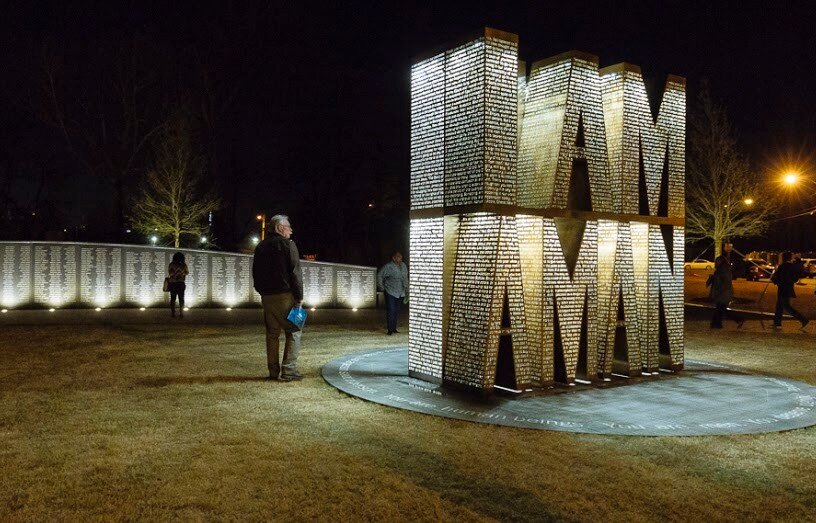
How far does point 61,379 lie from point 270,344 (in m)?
2.92

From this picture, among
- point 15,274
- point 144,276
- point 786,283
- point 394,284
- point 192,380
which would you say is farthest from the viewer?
point 144,276

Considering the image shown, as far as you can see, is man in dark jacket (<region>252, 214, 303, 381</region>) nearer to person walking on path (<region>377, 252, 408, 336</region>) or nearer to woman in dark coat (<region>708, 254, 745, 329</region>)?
person walking on path (<region>377, 252, 408, 336</region>)

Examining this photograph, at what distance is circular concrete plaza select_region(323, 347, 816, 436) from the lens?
6730 millimetres

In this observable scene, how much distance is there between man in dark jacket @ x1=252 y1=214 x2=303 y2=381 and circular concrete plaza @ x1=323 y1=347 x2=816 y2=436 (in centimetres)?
69

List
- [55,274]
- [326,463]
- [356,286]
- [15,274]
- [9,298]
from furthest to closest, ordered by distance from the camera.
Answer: [356,286]
[55,274]
[15,274]
[9,298]
[326,463]

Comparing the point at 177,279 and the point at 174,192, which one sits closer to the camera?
the point at 177,279

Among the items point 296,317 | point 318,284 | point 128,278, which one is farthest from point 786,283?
point 128,278

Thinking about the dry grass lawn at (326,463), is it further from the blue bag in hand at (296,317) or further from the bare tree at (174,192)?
the bare tree at (174,192)

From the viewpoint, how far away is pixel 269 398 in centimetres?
775

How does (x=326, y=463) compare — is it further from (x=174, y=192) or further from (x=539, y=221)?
(x=174, y=192)

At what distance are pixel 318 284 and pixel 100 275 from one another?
5.73m

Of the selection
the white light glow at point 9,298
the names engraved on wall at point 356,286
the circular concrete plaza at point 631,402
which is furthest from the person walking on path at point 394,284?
the white light glow at point 9,298

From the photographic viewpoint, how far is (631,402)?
7.82 metres

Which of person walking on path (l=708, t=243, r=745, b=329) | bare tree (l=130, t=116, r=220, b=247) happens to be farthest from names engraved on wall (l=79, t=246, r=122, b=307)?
person walking on path (l=708, t=243, r=745, b=329)
